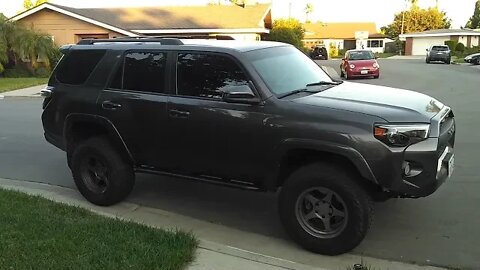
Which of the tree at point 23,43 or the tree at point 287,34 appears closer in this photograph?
the tree at point 23,43

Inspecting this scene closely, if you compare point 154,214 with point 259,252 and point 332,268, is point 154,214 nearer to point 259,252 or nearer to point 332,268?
point 259,252

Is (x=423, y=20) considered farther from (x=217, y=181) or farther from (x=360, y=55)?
(x=217, y=181)

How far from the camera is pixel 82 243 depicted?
4.38 metres

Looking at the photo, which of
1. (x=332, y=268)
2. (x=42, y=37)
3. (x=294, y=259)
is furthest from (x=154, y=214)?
(x=42, y=37)

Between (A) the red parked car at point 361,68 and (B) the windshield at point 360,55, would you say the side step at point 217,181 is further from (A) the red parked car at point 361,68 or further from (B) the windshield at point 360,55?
(B) the windshield at point 360,55

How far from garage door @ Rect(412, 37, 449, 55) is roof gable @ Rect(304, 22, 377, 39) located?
16.2 metres

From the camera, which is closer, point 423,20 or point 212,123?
point 212,123

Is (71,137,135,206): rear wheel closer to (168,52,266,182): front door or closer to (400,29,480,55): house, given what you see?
(168,52,266,182): front door

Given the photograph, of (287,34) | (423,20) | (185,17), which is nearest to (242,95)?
(185,17)

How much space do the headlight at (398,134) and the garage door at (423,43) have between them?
227ft

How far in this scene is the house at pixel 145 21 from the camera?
3045 cm

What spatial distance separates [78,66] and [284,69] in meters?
2.49

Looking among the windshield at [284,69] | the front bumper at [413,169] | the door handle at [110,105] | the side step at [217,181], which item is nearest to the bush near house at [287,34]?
the windshield at [284,69]

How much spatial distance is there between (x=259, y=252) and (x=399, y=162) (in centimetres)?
145
